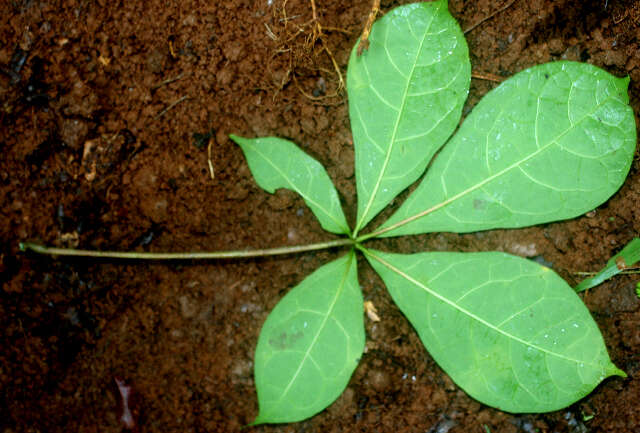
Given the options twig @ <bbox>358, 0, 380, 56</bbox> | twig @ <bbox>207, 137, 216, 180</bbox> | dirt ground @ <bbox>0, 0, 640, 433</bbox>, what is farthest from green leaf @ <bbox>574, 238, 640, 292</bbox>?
twig @ <bbox>207, 137, 216, 180</bbox>

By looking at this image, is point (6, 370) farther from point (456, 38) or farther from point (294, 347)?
point (456, 38)

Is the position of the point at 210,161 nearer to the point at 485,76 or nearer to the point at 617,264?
the point at 485,76

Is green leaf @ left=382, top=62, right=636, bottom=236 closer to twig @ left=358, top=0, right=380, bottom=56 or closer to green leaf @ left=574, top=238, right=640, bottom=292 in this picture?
green leaf @ left=574, top=238, right=640, bottom=292

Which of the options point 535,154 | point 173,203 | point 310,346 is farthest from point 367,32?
point 310,346

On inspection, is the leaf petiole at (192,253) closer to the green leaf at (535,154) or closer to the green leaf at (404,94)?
the green leaf at (404,94)

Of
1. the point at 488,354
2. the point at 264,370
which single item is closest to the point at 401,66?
the point at 488,354
